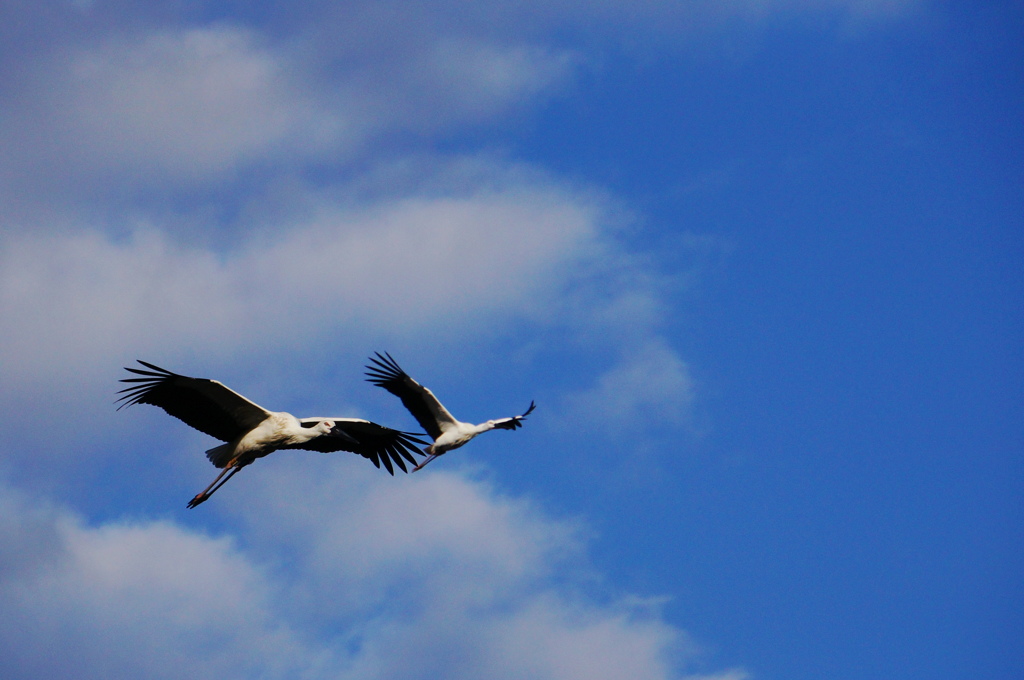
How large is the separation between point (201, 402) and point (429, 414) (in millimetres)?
5483

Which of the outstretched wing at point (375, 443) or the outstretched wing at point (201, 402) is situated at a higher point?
the outstretched wing at point (375, 443)

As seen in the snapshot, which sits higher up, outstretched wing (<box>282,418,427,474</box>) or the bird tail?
outstretched wing (<box>282,418,427,474</box>)

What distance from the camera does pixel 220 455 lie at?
2477cm

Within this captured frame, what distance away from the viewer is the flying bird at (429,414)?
2677 cm

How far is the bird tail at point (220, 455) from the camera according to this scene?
24.7m

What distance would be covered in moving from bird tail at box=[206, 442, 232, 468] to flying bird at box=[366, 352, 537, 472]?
379cm

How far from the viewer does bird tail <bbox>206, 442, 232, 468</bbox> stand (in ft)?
81.1

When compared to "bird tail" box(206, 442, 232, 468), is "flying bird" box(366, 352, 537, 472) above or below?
above

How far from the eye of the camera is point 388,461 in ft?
94.5

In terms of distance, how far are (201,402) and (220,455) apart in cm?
127

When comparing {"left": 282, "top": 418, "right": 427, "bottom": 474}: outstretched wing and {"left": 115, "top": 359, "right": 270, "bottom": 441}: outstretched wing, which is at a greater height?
{"left": 282, "top": 418, "right": 427, "bottom": 474}: outstretched wing

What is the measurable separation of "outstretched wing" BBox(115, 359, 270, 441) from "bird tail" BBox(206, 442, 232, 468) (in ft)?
0.98

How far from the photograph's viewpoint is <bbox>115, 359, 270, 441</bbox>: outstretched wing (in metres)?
23.8

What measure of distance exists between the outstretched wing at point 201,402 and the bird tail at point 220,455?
30 cm
